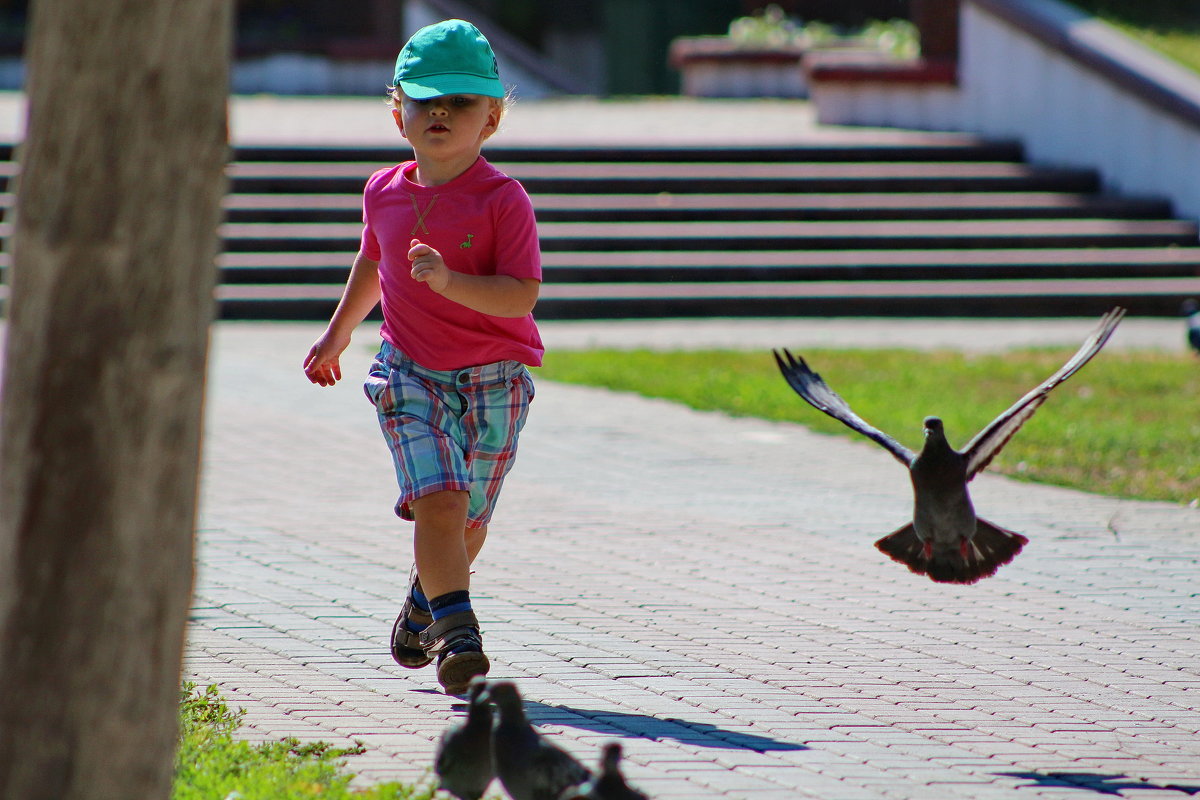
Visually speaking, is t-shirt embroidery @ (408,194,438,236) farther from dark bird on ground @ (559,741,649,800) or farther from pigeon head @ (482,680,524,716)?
dark bird on ground @ (559,741,649,800)

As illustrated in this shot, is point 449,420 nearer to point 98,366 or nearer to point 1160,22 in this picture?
point 98,366

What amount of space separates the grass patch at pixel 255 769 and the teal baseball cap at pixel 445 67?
1697mm

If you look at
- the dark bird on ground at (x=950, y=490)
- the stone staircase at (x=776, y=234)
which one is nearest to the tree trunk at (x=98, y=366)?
the dark bird on ground at (x=950, y=490)

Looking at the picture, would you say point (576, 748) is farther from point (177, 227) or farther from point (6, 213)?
point (6, 213)

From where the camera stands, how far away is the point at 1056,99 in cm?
1739

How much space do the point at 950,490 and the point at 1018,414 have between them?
0.31m

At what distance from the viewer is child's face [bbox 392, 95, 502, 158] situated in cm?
452

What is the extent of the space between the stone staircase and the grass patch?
10343 millimetres

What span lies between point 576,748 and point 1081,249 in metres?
12.8

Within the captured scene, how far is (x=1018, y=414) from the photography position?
4516 millimetres

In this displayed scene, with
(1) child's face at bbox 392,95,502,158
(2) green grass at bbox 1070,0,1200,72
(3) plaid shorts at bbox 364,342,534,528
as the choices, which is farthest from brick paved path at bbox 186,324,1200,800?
(2) green grass at bbox 1070,0,1200,72

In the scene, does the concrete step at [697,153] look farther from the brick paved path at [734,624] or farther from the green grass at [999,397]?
the brick paved path at [734,624]

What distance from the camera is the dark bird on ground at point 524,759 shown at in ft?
11.0

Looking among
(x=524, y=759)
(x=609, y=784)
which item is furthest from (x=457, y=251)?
(x=609, y=784)
